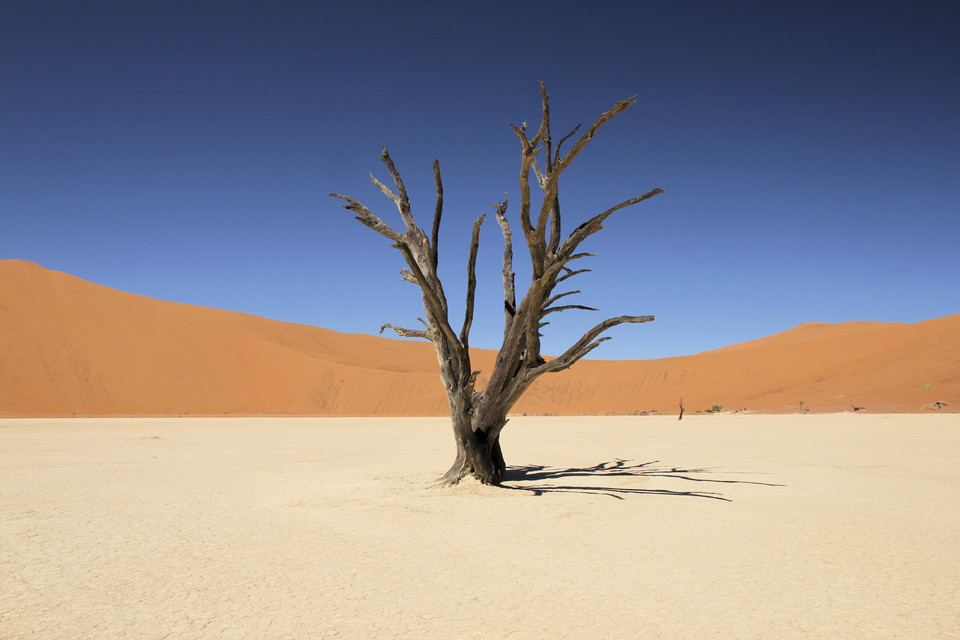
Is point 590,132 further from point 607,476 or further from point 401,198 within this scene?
point 607,476

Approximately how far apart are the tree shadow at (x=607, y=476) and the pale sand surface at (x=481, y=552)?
7cm

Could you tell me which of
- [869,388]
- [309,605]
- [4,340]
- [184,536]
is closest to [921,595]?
A: [309,605]

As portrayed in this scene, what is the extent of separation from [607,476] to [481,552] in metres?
5.13

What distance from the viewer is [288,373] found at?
4431cm

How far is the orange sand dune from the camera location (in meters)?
33.5

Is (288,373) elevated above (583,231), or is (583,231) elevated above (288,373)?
(288,373)

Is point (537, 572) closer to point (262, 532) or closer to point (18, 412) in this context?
point (262, 532)

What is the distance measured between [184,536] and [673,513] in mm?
5167

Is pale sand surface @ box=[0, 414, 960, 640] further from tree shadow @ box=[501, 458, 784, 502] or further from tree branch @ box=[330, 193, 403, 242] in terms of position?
tree branch @ box=[330, 193, 403, 242]

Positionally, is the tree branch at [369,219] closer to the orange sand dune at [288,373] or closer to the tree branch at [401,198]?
the tree branch at [401,198]

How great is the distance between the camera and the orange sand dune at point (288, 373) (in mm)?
33531

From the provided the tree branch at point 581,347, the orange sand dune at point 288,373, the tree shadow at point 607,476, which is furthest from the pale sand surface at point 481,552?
the orange sand dune at point 288,373

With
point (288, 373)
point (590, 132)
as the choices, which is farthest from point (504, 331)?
point (288, 373)

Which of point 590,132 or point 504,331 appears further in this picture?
point 504,331
